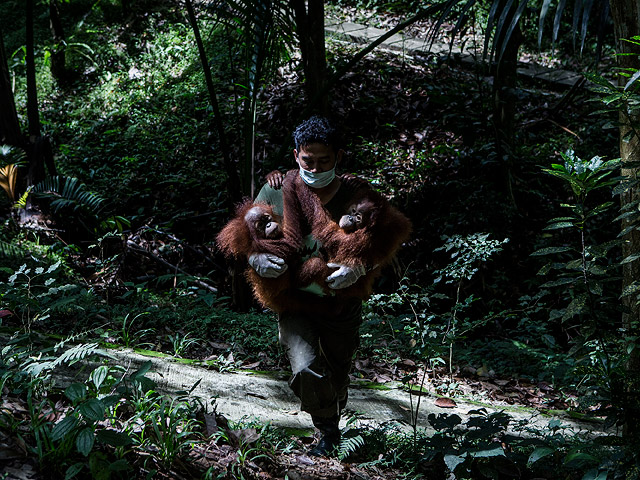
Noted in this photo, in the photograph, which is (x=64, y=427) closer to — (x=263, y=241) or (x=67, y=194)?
(x=263, y=241)

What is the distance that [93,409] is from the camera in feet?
→ 7.71

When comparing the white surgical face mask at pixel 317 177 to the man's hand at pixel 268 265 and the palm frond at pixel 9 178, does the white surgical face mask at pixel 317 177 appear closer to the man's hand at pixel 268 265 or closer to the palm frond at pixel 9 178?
the man's hand at pixel 268 265

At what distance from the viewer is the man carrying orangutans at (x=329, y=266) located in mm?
3121

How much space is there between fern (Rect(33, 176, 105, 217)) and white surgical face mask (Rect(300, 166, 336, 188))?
151 inches

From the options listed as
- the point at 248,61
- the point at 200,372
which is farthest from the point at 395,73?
the point at 200,372

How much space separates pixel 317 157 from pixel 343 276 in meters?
0.60

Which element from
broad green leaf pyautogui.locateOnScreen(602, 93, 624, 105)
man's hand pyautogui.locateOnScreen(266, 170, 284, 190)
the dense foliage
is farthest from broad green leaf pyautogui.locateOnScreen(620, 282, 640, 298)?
man's hand pyautogui.locateOnScreen(266, 170, 284, 190)

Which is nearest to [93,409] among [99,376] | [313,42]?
[99,376]

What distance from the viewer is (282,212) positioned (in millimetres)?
3316

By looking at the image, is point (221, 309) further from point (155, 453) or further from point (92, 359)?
point (155, 453)

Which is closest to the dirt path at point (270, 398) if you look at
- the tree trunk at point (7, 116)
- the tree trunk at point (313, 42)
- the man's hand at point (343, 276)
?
the man's hand at point (343, 276)

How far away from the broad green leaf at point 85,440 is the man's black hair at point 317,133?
5.33 ft

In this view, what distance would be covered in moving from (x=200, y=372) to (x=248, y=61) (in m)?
2.78

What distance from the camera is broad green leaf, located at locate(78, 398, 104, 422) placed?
2340 mm
